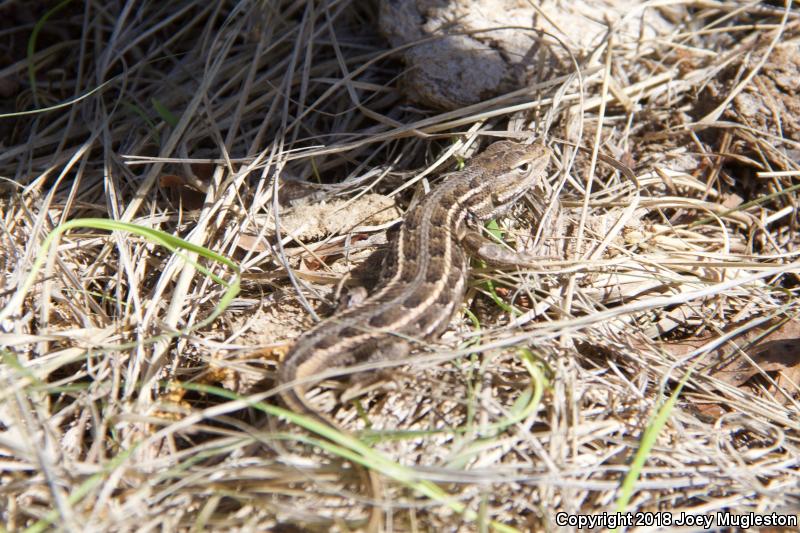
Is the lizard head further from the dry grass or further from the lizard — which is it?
the dry grass

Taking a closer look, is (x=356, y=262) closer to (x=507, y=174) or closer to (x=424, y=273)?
(x=424, y=273)

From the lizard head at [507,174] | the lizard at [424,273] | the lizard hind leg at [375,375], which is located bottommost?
the lizard hind leg at [375,375]

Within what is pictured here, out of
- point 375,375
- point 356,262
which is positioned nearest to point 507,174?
point 356,262

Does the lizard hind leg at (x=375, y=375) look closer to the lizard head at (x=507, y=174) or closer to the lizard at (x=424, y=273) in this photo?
the lizard at (x=424, y=273)

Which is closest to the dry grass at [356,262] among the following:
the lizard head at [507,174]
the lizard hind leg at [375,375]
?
the lizard hind leg at [375,375]

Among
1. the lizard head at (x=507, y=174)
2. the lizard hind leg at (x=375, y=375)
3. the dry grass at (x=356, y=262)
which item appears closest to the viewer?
the dry grass at (x=356, y=262)

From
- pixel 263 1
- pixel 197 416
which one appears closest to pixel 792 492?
pixel 197 416

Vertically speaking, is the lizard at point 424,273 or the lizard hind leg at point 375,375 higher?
the lizard at point 424,273
